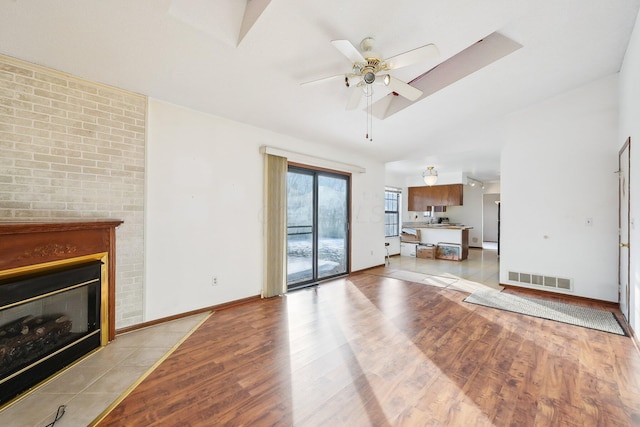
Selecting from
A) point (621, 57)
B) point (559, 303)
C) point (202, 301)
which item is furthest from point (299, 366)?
point (621, 57)

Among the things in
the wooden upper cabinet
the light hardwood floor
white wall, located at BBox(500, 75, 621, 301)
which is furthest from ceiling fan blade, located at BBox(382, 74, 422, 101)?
the wooden upper cabinet

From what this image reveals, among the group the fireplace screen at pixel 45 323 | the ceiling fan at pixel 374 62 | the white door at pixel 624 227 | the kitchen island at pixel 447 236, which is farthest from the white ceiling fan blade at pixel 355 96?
the kitchen island at pixel 447 236

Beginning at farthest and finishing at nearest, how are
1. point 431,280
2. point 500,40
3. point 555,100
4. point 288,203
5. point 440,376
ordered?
point 431,280, point 288,203, point 555,100, point 500,40, point 440,376

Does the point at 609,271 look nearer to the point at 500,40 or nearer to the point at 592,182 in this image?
the point at 592,182

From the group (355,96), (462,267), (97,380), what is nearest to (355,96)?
(355,96)

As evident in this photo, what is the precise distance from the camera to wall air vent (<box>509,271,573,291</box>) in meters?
4.15

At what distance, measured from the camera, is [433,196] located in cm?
879

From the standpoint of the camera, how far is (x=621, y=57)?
132 inches

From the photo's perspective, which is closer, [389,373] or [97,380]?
[97,380]

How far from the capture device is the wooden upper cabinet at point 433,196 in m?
8.38

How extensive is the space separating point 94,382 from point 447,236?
7.90m

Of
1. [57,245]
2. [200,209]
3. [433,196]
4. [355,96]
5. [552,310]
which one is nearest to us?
[57,245]

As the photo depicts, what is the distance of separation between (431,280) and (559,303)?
187 cm

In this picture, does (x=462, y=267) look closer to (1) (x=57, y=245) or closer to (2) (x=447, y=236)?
(2) (x=447, y=236)
